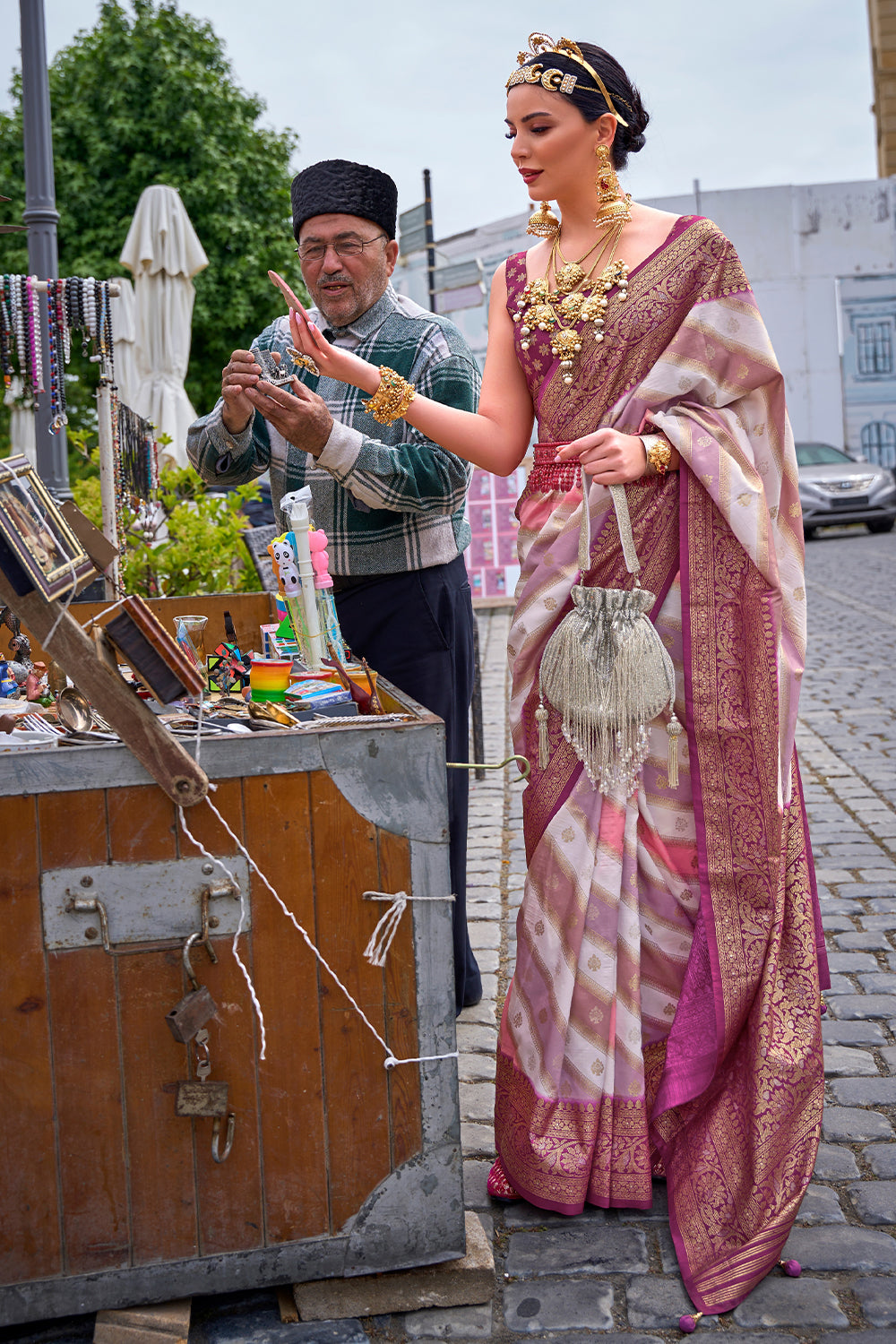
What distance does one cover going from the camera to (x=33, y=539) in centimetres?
194

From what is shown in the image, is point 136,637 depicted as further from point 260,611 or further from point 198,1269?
point 260,611

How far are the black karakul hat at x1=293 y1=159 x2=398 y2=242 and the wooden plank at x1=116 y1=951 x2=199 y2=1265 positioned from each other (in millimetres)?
1711

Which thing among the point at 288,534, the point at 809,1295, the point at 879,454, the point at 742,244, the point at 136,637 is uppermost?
the point at 742,244

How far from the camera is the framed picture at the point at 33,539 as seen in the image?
1.88 metres

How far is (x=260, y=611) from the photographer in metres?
3.83

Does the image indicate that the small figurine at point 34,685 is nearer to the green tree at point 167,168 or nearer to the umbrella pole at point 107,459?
the umbrella pole at point 107,459

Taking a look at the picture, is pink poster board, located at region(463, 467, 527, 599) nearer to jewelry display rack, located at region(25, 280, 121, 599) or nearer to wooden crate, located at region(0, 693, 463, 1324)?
jewelry display rack, located at region(25, 280, 121, 599)

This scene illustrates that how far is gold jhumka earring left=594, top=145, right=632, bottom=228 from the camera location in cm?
244

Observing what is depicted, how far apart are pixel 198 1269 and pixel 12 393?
13.5 ft

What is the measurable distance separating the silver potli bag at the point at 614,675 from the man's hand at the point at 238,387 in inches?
29.6

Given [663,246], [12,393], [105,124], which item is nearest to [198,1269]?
[663,246]

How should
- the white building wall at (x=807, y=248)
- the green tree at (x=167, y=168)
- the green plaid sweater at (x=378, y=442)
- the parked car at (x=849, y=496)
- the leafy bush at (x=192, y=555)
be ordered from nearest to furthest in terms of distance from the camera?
the green plaid sweater at (x=378, y=442) < the leafy bush at (x=192, y=555) < the parked car at (x=849, y=496) < the green tree at (x=167, y=168) < the white building wall at (x=807, y=248)

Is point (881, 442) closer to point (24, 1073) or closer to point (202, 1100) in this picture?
point (202, 1100)

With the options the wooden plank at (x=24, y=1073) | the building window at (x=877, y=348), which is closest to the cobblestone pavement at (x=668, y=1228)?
the wooden plank at (x=24, y=1073)
